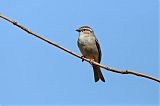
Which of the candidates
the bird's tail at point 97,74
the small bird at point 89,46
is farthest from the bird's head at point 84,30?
the bird's tail at point 97,74

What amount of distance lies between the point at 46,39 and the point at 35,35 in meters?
0.14

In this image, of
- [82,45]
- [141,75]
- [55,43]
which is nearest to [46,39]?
[55,43]

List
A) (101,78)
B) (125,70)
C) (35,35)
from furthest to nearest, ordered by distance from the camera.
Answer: (101,78) → (35,35) → (125,70)

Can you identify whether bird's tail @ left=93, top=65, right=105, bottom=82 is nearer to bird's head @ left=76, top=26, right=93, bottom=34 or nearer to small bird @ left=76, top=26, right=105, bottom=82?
small bird @ left=76, top=26, right=105, bottom=82

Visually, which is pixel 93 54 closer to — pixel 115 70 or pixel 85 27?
pixel 85 27

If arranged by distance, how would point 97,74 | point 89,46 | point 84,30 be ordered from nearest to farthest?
point 89,46, point 97,74, point 84,30

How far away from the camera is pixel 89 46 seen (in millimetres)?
6648

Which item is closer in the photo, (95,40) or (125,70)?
(125,70)

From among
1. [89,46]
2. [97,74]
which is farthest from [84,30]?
[97,74]

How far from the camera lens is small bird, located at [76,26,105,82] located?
663cm

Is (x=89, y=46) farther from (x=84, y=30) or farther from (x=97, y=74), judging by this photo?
(x=97, y=74)

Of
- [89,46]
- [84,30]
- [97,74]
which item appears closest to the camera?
[89,46]

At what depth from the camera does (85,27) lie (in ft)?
23.1

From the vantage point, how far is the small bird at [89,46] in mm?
6633
